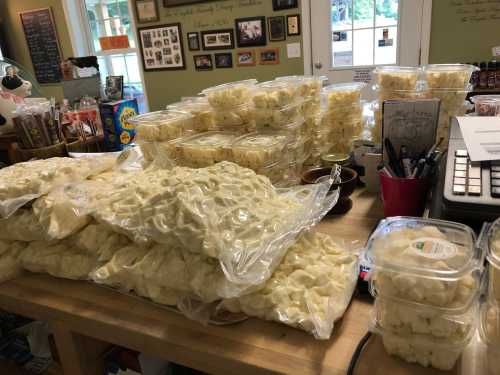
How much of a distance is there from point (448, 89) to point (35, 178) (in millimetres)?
996

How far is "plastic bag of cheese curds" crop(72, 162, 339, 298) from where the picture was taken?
583 mm

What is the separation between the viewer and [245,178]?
2.38 feet

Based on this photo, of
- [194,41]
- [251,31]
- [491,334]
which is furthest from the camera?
[194,41]

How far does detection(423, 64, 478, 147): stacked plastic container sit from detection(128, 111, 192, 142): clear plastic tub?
2.15ft

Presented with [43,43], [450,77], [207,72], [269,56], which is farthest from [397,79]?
[43,43]

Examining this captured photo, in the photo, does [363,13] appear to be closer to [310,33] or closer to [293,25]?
[310,33]

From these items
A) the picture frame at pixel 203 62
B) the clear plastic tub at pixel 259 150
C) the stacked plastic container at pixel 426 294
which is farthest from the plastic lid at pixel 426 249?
the picture frame at pixel 203 62

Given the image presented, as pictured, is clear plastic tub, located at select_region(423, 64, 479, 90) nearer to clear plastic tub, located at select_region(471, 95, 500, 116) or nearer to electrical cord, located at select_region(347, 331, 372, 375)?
clear plastic tub, located at select_region(471, 95, 500, 116)

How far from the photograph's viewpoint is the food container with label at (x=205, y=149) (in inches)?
38.2

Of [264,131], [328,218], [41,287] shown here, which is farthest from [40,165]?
[328,218]

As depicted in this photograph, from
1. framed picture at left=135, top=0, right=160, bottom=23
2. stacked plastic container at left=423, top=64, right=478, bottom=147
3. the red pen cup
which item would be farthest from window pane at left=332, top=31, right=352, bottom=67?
the red pen cup

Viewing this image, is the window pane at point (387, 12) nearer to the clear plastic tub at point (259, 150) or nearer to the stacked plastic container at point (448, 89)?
the stacked plastic container at point (448, 89)

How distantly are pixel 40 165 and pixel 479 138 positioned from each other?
952 millimetres

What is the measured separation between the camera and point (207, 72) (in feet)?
11.5
